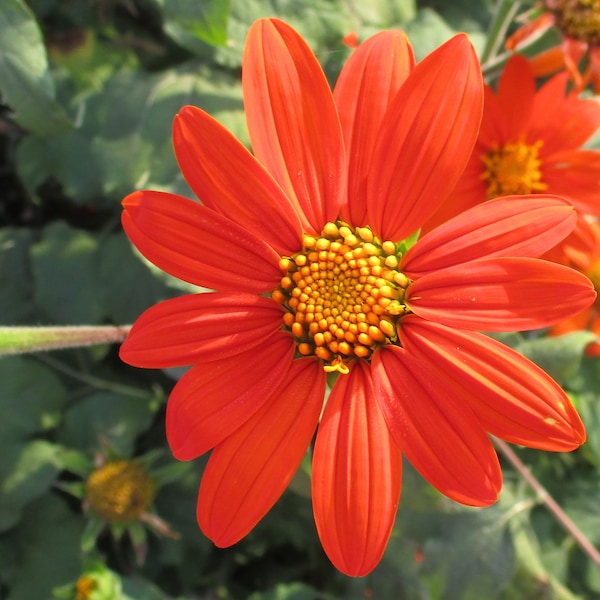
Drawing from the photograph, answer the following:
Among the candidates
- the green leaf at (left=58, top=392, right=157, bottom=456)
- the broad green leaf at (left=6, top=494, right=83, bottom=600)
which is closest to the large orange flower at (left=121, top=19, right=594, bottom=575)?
the green leaf at (left=58, top=392, right=157, bottom=456)

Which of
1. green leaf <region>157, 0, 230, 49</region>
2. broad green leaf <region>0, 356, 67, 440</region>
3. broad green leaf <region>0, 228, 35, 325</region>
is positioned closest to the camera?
green leaf <region>157, 0, 230, 49</region>

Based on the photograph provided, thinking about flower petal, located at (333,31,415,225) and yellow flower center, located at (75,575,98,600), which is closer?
flower petal, located at (333,31,415,225)

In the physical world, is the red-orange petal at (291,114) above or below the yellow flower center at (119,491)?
above

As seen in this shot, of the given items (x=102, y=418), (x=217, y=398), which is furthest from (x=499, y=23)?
(x=102, y=418)

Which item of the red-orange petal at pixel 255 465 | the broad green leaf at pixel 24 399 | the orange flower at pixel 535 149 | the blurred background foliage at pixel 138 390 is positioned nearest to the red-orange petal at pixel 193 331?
the red-orange petal at pixel 255 465

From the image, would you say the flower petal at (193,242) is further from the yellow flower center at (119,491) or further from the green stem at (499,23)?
the green stem at (499,23)

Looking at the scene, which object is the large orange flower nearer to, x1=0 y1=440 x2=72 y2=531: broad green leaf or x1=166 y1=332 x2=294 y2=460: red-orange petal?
x1=166 y1=332 x2=294 y2=460: red-orange petal

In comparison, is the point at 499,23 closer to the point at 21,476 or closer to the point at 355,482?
the point at 355,482
